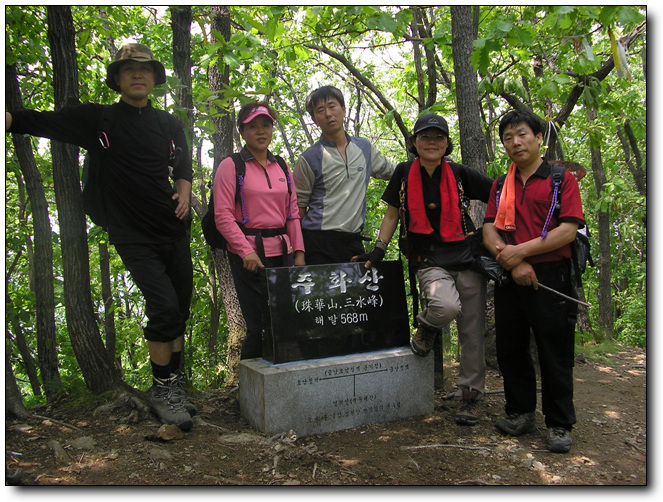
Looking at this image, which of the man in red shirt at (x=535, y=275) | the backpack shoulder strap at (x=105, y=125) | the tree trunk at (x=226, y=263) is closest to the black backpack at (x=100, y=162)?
the backpack shoulder strap at (x=105, y=125)

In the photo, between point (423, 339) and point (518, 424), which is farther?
point (423, 339)

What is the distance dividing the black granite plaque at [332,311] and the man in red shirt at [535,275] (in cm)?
98

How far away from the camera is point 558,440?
3.43 metres

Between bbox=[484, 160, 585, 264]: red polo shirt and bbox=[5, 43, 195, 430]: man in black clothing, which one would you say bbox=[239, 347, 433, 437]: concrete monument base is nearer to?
bbox=[5, 43, 195, 430]: man in black clothing

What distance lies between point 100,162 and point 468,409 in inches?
139

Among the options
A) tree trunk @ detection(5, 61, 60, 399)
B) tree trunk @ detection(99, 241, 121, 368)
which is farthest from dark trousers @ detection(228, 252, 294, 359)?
tree trunk @ detection(99, 241, 121, 368)

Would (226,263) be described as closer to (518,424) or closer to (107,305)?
(518,424)

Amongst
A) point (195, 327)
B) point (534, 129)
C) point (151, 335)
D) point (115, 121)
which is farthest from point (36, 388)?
point (534, 129)

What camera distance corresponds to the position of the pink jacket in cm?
381

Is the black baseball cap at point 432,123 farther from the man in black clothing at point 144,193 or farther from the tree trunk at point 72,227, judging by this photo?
the tree trunk at point 72,227

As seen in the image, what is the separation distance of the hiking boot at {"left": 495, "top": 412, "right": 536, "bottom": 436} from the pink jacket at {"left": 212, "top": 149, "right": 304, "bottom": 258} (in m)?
2.15

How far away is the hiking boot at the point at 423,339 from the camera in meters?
4.07

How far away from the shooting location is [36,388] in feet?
25.3

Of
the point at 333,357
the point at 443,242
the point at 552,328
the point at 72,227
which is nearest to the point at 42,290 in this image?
the point at 72,227
